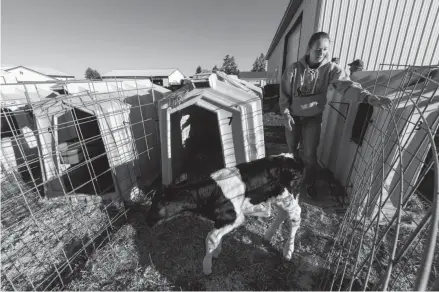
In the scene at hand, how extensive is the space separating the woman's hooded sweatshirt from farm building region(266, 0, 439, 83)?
2.91 meters

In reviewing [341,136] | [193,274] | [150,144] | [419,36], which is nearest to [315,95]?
[341,136]

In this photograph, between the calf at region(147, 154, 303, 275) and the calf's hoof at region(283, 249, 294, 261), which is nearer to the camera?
the calf at region(147, 154, 303, 275)

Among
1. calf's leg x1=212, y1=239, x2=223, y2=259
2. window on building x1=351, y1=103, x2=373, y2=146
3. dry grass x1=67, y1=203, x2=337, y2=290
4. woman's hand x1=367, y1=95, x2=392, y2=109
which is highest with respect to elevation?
woman's hand x1=367, y1=95, x2=392, y2=109

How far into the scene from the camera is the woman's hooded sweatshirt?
285cm

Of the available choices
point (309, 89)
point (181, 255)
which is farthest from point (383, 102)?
point (181, 255)

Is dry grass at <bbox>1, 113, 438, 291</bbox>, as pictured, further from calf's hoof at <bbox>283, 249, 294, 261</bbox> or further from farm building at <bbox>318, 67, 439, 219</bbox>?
farm building at <bbox>318, 67, 439, 219</bbox>

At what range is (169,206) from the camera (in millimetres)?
2057

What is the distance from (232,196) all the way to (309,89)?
1.96 metres

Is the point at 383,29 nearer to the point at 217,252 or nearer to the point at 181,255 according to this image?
the point at 217,252

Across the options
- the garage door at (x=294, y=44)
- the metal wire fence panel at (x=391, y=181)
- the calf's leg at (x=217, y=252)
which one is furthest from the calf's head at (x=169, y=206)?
the garage door at (x=294, y=44)

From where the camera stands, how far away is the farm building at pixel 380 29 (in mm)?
4672

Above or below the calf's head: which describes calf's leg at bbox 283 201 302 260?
below

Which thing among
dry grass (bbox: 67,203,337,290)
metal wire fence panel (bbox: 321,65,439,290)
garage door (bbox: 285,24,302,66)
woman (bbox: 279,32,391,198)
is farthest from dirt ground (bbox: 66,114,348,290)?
garage door (bbox: 285,24,302,66)

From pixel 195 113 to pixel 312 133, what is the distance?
2.63 m
